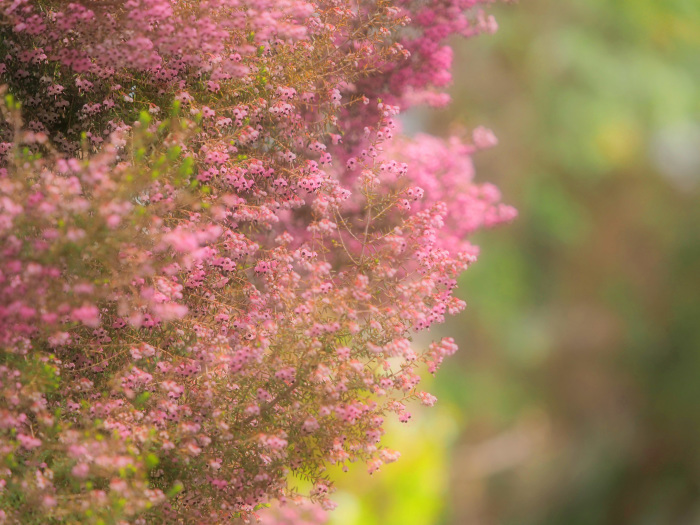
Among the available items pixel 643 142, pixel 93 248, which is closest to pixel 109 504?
pixel 93 248

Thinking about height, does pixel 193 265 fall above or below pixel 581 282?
below

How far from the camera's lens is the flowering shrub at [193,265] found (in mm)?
1685

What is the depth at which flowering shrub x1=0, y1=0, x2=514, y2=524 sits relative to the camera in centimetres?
168

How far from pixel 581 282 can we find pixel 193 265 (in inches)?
301

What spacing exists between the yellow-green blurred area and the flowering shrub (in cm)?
443

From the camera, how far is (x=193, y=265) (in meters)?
1.95

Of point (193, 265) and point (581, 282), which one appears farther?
point (581, 282)

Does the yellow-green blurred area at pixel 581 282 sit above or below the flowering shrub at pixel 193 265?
above

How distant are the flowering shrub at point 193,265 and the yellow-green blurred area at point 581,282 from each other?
4430mm

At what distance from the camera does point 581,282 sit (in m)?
8.98

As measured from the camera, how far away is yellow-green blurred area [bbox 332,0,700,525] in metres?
7.62

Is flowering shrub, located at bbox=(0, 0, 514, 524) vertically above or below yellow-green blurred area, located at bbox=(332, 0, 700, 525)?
below

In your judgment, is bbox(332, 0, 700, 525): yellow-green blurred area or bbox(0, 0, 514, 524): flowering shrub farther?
bbox(332, 0, 700, 525): yellow-green blurred area

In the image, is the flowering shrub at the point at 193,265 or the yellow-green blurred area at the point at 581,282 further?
the yellow-green blurred area at the point at 581,282
